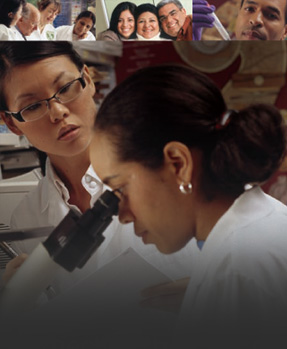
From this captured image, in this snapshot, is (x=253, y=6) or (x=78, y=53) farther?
(x=253, y=6)

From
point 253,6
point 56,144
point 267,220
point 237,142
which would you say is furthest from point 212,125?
point 253,6

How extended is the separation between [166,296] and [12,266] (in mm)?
593

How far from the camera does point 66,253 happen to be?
206cm

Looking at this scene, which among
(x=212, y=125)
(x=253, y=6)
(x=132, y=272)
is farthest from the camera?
(x=253, y=6)

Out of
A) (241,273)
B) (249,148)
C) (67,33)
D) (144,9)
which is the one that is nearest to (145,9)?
(144,9)

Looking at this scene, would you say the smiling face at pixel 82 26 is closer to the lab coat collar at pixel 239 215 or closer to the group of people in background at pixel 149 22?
the group of people in background at pixel 149 22

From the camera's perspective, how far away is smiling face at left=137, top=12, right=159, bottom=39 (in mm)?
4094

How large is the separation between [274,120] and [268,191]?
27cm

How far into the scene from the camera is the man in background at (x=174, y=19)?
4.12 m

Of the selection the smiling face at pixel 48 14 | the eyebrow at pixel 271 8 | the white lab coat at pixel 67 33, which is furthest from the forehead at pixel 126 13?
the eyebrow at pixel 271 8

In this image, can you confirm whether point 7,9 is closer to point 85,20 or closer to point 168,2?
point 85,20

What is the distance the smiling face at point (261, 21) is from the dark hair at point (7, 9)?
157cm

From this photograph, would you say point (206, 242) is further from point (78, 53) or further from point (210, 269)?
point (78, 53)

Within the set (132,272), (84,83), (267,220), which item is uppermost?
(84,83)
